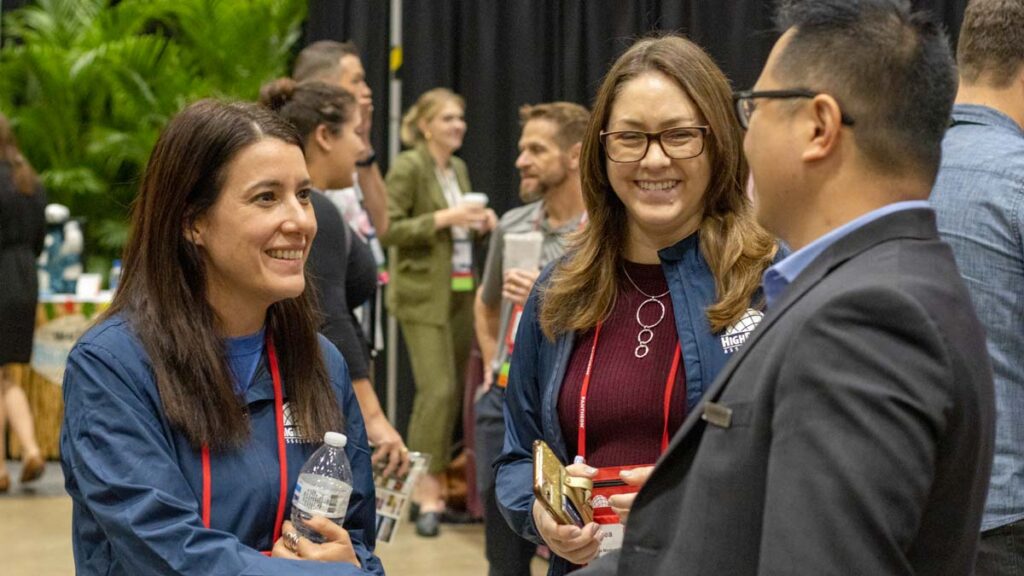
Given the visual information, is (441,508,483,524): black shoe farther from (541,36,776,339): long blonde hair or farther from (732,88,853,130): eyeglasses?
(732,88,853,130): eyeglasses

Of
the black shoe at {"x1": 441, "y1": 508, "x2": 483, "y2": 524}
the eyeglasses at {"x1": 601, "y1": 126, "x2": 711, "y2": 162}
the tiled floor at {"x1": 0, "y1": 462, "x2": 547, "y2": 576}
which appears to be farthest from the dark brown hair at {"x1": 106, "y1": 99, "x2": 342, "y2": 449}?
the black shoe at {"x1": 441, "y1": 508, "x2": 483, "y2": 524}

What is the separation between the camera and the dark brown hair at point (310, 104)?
3.61 m

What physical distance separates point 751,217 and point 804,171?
894 mm

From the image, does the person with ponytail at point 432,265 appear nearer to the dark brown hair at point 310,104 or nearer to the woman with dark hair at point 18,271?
the woman with dark hair at point 18,271

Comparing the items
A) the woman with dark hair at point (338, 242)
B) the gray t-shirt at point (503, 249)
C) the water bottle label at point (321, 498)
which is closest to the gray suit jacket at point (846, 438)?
the water bottle label at point (321, 498)

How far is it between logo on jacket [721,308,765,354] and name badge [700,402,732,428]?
0.79 meters

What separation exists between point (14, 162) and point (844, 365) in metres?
6.15

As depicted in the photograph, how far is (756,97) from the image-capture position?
4.74 feet

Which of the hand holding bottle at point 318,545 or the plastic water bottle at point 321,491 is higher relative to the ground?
the plastic water bottle at point 321,491

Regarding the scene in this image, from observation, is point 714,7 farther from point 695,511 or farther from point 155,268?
point 695,511

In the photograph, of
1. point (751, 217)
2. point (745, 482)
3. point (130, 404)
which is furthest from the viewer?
point (751, 217)

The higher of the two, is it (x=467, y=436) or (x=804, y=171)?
(x=804, y=171)

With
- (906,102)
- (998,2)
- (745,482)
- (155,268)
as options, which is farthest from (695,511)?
(998,2)

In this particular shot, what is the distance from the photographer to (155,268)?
6.96 feet
